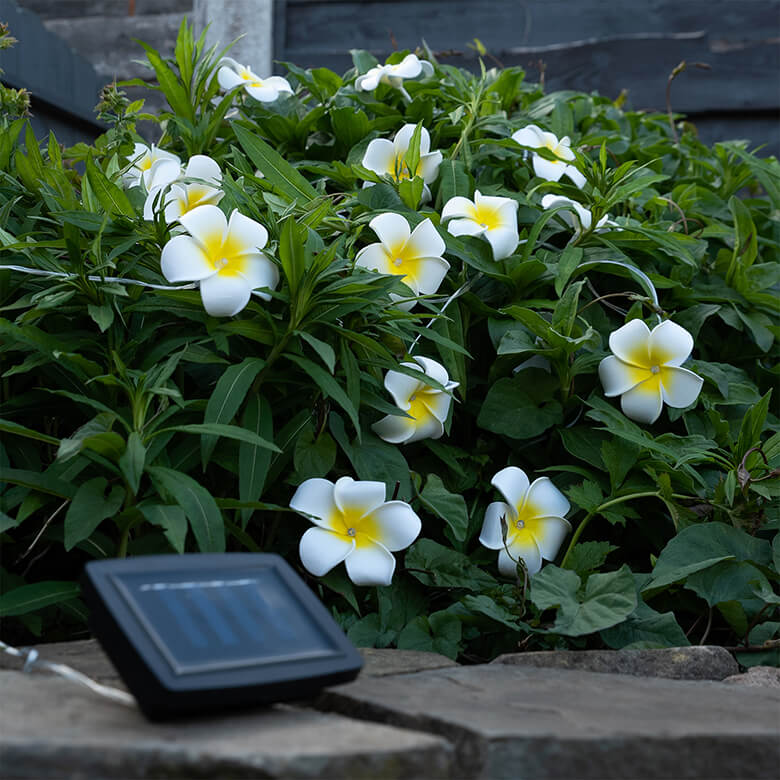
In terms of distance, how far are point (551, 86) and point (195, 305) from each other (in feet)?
7.64

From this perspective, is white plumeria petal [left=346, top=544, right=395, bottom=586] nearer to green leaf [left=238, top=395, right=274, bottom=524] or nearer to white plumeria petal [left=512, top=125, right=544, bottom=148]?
green leaf [left=238, top=395, right=274, bottom=524]

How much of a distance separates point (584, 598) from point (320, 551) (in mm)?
341

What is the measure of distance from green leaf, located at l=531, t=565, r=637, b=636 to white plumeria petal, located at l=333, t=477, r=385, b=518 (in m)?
0.22

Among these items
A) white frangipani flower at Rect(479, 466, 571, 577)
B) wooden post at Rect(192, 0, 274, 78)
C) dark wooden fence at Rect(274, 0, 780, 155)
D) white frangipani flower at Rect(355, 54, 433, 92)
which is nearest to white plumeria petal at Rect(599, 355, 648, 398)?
white frangipani flower at Rect(479, 466, 571, 577)

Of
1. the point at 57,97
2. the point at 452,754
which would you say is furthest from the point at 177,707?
the point at 57,97

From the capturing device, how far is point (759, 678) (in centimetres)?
117

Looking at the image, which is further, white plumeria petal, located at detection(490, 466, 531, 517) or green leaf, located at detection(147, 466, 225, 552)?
white plumeria petal, located at detection(490, 466, 531, 517)

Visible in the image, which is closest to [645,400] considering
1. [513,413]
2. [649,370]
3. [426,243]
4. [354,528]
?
[649,370]

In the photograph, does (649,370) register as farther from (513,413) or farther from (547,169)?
(547,169)

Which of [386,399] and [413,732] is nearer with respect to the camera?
[413,732]

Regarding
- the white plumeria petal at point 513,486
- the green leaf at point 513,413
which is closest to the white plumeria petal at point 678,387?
the green leaf at point 513,413

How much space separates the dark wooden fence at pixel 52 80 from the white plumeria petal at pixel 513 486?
217cm

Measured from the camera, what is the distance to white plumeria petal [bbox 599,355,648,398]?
142cm

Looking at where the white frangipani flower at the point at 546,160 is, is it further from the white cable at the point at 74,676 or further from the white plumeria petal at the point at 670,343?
the white cable at the point at 74,676
